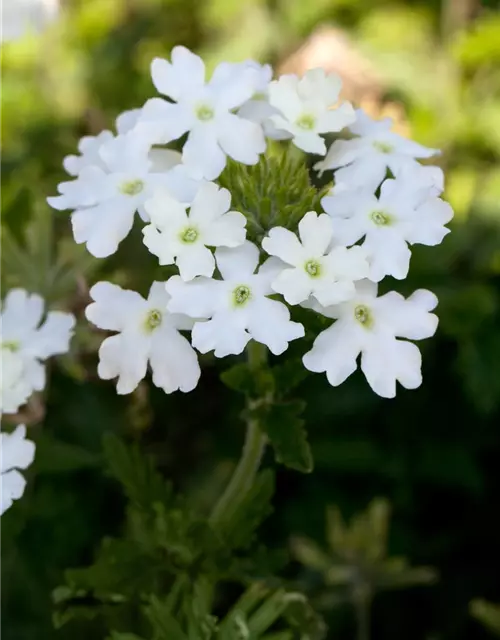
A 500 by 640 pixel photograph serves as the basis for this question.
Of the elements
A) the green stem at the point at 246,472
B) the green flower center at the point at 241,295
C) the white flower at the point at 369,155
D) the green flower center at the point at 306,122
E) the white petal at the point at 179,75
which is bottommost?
the green stem at the point at 246,472

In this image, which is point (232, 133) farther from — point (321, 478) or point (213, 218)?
point (321, 478)

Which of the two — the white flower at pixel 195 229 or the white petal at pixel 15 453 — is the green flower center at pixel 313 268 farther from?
the white petal at pixel 15 453

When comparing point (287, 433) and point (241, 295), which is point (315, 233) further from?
point (287, 433)

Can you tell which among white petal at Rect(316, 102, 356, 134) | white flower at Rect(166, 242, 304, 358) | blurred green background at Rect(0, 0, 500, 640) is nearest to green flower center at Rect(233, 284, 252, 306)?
white flower at Rect(166, 242, 304, 358)

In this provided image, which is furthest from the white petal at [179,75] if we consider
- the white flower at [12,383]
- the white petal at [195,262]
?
the white flower at [12,383]

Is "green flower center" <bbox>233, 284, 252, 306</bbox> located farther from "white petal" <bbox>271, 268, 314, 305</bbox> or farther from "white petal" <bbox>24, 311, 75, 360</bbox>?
"white petal" <bbox>24, 311, 75, 360</bbox>

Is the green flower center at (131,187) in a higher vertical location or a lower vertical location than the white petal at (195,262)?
higher
